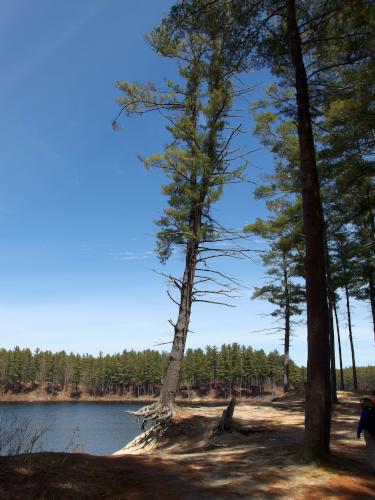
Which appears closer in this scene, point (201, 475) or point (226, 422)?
point (201, 475)

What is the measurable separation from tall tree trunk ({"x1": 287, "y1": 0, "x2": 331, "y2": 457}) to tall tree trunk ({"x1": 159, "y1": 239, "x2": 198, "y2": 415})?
5658 millimetres

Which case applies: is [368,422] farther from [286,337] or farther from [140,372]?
[140,372]

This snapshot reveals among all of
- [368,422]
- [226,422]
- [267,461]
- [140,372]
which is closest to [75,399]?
[140,372]

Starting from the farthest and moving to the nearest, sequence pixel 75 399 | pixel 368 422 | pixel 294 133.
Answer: pixel 75 399 → pixel 294 133 → pixel 368 422

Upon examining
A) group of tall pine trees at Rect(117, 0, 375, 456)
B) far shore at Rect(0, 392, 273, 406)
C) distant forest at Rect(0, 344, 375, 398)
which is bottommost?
far shore at Rect(0, 392, 273, 406)

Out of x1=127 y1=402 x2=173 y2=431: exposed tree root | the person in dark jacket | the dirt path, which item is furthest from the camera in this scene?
x1=127 y1=402 x2=173 y2=431: exposed tree root

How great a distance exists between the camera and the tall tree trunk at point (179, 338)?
11633mm

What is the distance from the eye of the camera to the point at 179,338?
466 inches

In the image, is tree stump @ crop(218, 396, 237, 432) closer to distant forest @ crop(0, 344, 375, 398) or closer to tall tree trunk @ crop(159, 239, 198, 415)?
tall tree trunk @ crop(159, 239, 198, 415)

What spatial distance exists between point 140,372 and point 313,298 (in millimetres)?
114526

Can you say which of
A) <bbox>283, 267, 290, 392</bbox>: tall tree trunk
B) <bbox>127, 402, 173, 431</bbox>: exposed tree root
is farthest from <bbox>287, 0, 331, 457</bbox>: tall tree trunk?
<bbox>283, 267, 290, 392</bbox>: tall tree trunk

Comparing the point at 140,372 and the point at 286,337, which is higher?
the point at 286,337

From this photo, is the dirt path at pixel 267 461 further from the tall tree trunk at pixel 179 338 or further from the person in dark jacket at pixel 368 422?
the tall tree trunk at pixel 179 338

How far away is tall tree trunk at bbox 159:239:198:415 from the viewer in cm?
1163
